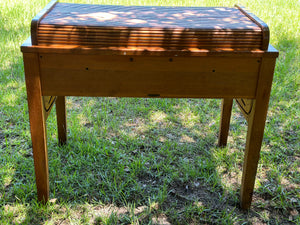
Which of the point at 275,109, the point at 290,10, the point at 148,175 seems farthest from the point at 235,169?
the point at 290,10

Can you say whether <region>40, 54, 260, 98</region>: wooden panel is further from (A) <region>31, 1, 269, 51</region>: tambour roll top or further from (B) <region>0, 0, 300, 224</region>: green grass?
(B) <region>0, 0, 300, 224</region>: green grass

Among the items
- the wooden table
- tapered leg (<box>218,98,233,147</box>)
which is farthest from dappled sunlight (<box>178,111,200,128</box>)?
the wooden table

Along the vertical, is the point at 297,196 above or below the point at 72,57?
→ below

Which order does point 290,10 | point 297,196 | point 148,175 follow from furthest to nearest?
point 290,10 < point 148,175 < point 297,196

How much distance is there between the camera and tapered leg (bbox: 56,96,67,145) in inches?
110

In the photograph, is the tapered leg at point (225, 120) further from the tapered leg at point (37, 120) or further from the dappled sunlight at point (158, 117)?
the tapered leg at point (37, 120)

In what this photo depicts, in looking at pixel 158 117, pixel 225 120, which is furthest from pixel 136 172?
pixel 158 117

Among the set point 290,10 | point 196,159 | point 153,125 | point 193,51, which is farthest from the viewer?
point 290,10

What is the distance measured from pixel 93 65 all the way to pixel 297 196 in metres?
1.65

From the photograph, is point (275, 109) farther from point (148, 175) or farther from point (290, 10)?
point (290, 10)

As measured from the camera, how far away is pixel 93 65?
77.9 inches

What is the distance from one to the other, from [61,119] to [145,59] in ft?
3.95

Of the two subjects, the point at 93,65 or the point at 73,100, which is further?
the point at 73,100

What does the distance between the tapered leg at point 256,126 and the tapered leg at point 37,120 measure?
1213 millimetres
